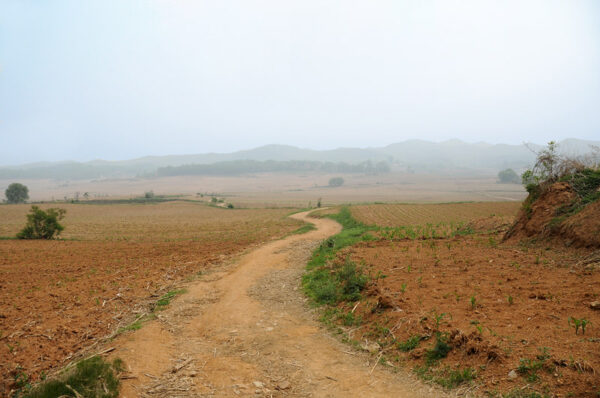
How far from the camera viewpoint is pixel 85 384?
446cm

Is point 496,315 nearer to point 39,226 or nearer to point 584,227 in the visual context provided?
point 584,227

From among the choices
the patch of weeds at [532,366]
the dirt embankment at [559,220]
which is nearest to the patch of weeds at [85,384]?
the patch of weeds at [532,366]

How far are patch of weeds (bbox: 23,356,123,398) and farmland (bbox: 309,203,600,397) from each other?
4.09m

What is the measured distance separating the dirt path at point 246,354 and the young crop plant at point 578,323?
7.97 feet

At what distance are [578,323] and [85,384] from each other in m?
7.10

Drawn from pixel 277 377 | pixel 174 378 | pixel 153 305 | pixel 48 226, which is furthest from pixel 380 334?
pixel 48 226

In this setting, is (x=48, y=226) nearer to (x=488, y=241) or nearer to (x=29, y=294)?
(x=29, y=294)

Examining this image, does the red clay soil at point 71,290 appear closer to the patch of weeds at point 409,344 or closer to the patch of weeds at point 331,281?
the patch of weeds at point 331,281

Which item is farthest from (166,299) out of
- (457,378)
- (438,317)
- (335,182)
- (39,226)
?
(335,182)

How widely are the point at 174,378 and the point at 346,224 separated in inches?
799

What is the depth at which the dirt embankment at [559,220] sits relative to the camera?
8.81 meters

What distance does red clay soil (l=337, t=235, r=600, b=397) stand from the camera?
4332 mm

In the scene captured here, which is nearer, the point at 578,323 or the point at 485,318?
the point at 578,323

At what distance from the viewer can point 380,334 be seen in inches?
253
